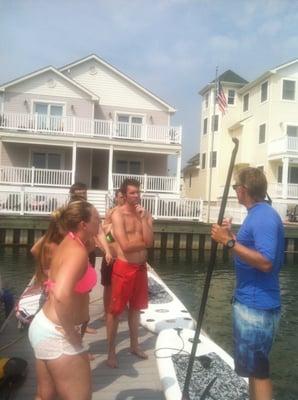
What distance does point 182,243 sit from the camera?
19531 mm

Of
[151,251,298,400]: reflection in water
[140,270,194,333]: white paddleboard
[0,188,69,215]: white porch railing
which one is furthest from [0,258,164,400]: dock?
[0,188,69,215]: white porch railing

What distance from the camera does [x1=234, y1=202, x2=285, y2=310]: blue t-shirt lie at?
9.43 ft

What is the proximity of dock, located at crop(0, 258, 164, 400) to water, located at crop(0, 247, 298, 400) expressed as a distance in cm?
126

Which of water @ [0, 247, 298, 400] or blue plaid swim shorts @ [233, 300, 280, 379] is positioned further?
A: water @ [0, 247, 298, 400]

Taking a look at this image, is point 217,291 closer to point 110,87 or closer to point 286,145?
point 110,87

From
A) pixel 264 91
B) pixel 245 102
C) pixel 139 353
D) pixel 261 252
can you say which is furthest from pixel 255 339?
pixel 245 102

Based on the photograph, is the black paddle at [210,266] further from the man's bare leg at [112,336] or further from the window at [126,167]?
the window at [126,167]

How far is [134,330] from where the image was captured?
4.86 meters

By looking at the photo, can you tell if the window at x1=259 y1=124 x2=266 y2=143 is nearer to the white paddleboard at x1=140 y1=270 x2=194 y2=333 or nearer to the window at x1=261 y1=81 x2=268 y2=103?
the window at x1=261 y1=81 x2=268 y2=103

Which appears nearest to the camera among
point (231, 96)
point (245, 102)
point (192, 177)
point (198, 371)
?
point (198, 371)

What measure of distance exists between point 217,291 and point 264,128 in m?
21.5

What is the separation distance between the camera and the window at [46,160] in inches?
998

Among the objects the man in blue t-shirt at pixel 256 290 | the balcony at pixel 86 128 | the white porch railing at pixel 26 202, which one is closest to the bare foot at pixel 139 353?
the man in blue t-shirt at pixel 256 290

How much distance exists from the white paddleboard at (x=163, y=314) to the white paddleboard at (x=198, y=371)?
1000 millimetres
